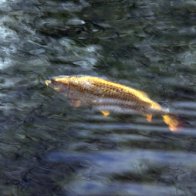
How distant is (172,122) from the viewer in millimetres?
7875

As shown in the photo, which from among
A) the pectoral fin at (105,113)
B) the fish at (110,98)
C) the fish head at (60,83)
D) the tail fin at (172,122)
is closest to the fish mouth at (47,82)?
Answer: the fish head at (60,83)

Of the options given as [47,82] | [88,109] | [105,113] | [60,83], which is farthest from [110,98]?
[47,82]

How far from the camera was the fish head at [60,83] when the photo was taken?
8289 mm

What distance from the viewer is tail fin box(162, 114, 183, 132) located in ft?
25.6

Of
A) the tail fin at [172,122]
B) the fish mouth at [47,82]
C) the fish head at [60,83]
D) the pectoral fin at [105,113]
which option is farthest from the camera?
the fish mouth at [47,82]

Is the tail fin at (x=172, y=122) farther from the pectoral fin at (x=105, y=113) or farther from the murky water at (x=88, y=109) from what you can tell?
the pectoral fin at (x=105, y=113)

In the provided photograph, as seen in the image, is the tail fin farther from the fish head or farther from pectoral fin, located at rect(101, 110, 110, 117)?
the fish head

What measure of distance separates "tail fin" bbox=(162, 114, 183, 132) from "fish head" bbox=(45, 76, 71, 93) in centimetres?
133

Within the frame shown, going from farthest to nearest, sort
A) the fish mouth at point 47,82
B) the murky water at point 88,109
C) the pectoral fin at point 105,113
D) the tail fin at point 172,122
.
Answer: the fish mouth at point 47,82 → the pectoral fin at point 105,113 → the tail fin at point 172,122 → the murky water at point 88,109

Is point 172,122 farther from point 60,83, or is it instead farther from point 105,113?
point 60,83

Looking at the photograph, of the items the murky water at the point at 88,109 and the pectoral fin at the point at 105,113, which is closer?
the murky water at the point at 88,109

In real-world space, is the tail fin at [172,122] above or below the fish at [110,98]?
below

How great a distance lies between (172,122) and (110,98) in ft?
2.63

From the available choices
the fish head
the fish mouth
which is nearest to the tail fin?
the fish head
